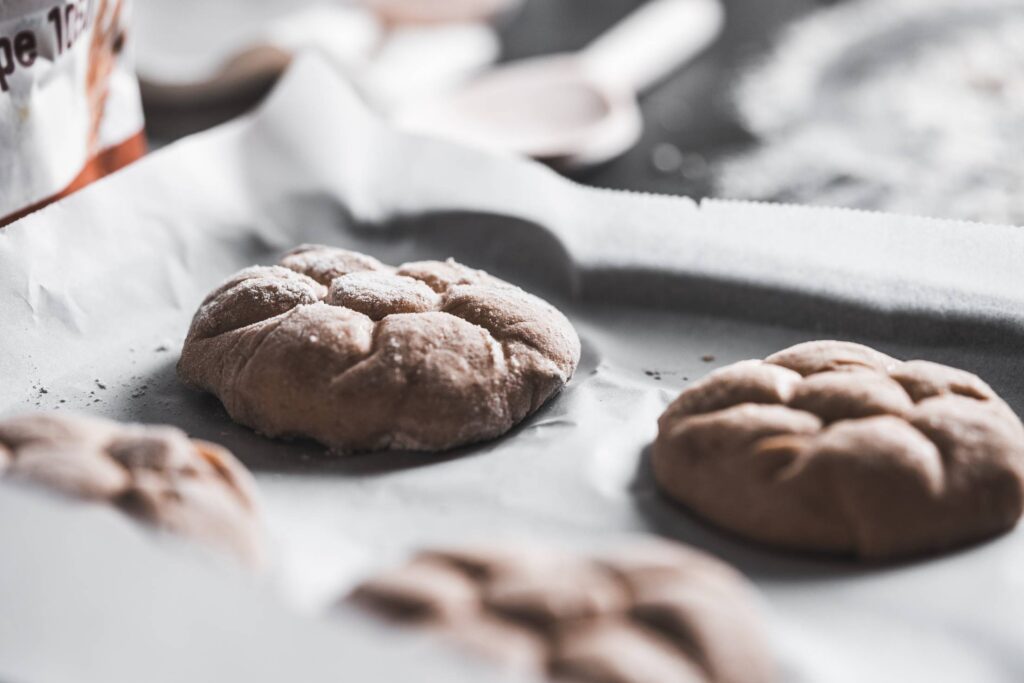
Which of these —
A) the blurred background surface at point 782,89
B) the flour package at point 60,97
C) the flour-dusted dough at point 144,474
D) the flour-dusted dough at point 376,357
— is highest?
the flour package at point 60,97

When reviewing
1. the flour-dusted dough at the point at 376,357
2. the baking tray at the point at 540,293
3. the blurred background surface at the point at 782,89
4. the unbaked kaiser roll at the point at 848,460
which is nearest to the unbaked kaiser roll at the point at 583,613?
the baking tray at the point at 540,293

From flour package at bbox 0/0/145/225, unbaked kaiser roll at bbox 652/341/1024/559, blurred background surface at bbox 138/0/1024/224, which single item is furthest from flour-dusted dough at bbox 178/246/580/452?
blurred background surface at bbox 138/0/1024/224

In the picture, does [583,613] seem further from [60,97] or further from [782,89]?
[782,89]

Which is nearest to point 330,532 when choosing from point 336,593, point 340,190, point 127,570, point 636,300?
point 336,593

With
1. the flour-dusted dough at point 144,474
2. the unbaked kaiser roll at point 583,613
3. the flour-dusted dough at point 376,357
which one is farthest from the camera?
the flour-dusted dough at point 376,357

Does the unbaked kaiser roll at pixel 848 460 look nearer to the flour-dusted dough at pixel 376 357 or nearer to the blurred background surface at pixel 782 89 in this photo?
the flour-dusted dough at pixel 376 357
